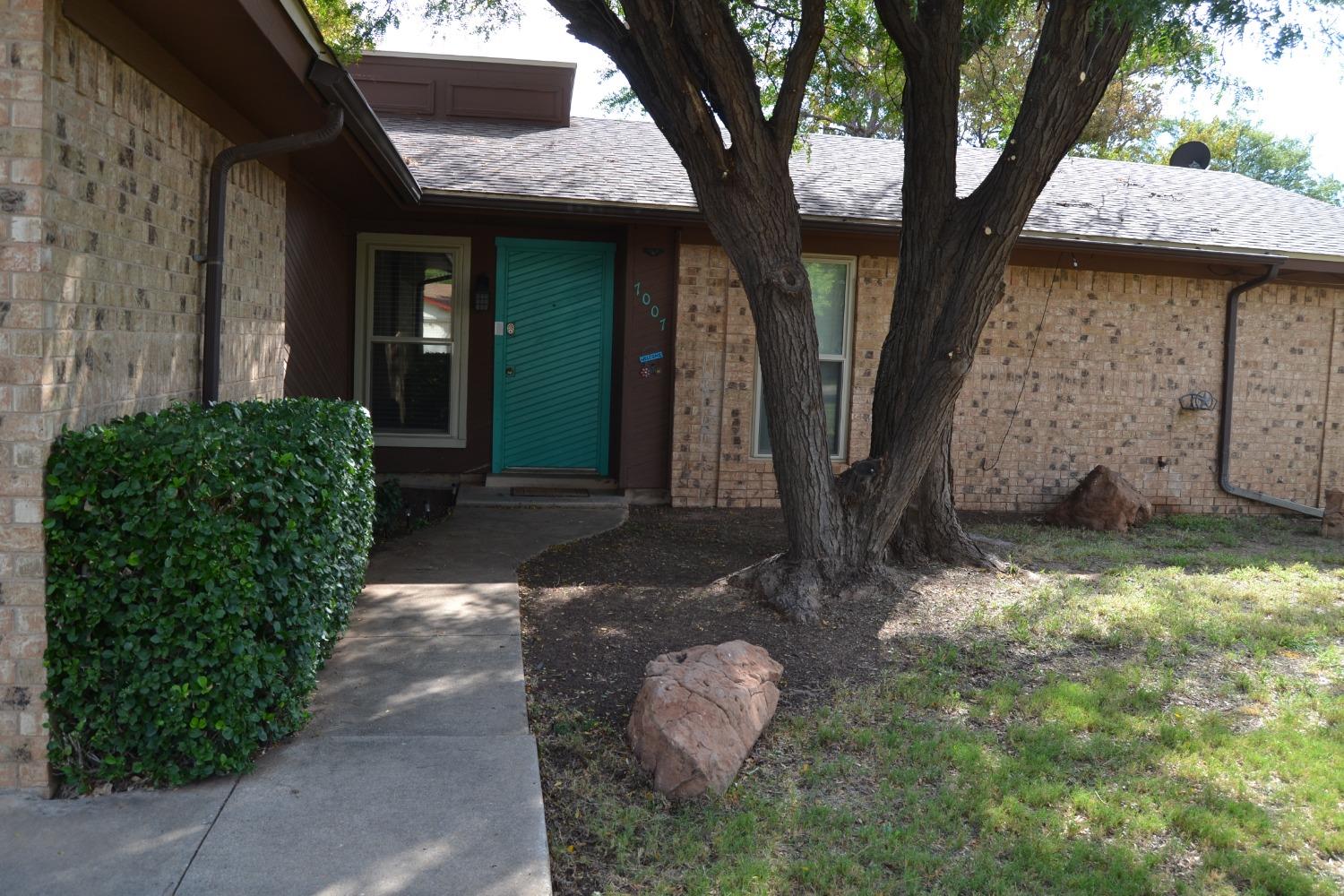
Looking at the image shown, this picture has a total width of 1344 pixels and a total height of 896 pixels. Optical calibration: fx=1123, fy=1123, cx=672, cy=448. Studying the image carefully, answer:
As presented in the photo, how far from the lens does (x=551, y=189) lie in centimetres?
951

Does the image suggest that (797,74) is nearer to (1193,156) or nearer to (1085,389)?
(1085,389)

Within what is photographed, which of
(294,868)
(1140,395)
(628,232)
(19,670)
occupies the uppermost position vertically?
(628,232)

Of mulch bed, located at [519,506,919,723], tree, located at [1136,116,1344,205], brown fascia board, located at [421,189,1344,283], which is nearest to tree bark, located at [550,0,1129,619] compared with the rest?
mulch bed, located at [519,506,919,723]

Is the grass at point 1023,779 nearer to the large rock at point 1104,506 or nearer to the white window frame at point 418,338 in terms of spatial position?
the large rock at point 1104,506

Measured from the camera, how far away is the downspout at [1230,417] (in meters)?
11.2

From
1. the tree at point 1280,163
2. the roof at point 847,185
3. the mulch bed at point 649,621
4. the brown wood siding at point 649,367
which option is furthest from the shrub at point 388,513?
the tree at point 1280,163

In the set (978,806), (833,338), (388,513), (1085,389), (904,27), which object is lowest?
(978,806)

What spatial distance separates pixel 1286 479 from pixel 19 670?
11.6 metres

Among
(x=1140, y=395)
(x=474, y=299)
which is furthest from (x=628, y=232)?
(x=1140, y=395)

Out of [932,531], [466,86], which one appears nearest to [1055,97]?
[932,531]

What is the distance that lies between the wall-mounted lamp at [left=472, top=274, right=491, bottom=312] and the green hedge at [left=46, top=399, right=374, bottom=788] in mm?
6512

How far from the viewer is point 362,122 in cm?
614

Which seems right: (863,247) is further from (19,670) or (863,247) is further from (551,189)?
(19,670)

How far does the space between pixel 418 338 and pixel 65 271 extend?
688cm
